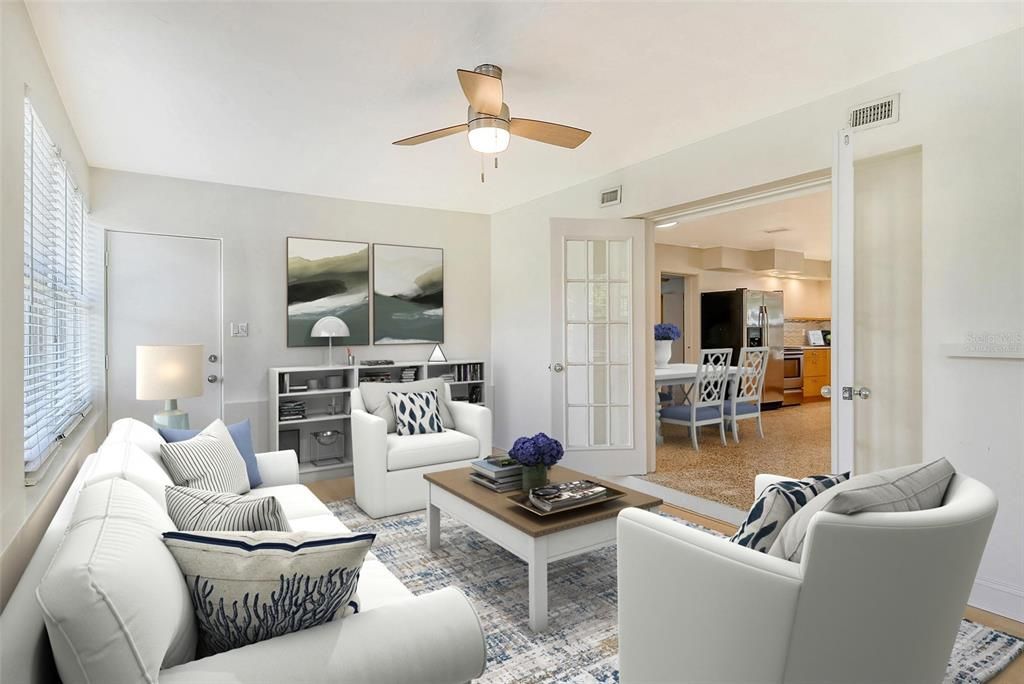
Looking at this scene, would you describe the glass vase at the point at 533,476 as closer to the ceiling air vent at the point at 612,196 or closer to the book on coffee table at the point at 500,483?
the book on coffee table at the point at 500,483

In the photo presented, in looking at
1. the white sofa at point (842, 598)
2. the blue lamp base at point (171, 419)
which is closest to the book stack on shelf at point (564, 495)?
the white sofa at point (842, 598)

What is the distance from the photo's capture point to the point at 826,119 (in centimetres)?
291

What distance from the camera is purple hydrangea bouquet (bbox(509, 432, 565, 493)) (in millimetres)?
2617

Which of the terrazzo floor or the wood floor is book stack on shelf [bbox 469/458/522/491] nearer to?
the wood floor

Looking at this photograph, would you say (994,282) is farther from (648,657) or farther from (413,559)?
(413,559)

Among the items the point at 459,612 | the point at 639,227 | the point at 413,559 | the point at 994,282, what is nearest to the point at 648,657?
the point at 459,612

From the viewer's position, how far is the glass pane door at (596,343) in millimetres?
4309

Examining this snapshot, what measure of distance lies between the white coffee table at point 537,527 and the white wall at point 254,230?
101 inches

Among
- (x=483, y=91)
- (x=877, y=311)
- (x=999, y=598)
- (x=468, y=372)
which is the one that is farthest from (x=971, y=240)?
(x=468, y=372)

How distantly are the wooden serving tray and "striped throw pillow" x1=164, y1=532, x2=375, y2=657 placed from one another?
4.13 feet

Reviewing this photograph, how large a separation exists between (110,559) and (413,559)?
2.07 m

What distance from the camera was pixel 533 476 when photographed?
2.68m

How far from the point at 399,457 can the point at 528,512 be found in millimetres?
1434

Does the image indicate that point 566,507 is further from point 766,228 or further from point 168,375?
point 766,228
